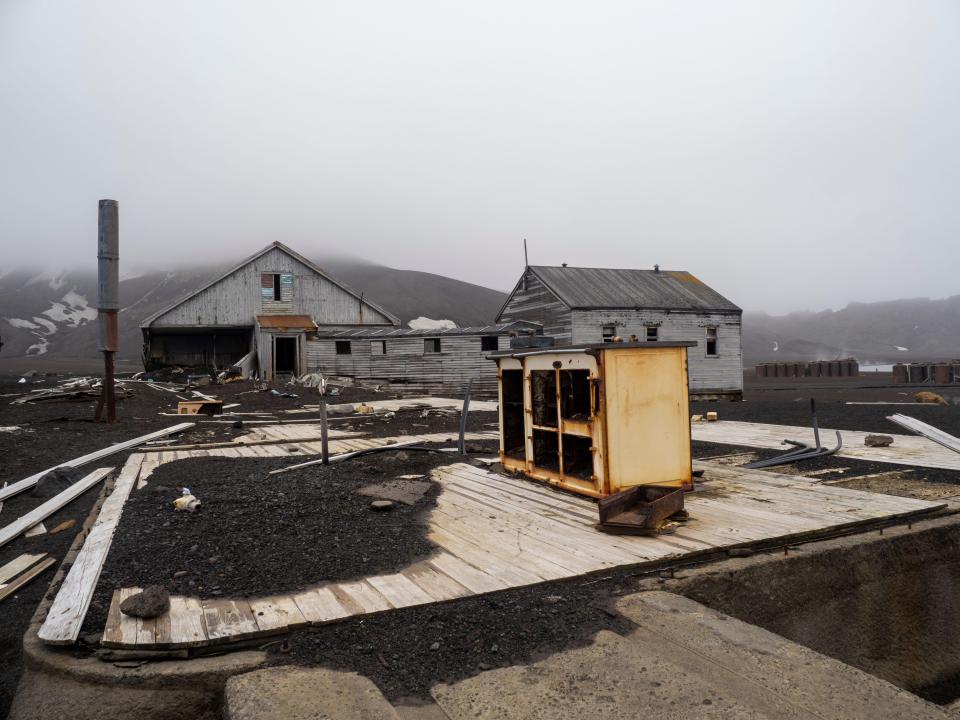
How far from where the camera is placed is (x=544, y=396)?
7539 mm

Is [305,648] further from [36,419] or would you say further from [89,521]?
[36,419]

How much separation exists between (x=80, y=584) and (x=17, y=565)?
1511 millimetres

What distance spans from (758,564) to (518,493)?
2.74 metres

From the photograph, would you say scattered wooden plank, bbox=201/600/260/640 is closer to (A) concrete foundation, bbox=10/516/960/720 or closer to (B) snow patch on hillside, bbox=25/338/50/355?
(A) concrete foundation, bbox=10/516/960/720

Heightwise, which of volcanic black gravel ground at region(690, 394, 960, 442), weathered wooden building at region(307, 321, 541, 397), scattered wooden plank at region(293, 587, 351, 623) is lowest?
volcanic black gravel ground at region(690, 394, 960, 442)

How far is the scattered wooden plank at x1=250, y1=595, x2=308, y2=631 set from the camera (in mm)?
3303

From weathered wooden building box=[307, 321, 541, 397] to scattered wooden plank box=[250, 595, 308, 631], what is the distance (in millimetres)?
22994

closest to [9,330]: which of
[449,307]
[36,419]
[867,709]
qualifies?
[449,307]

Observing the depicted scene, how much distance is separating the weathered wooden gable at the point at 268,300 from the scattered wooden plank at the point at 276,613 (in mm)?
29405

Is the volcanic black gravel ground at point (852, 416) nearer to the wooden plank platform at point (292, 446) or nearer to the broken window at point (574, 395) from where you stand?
the broken window at point (574, 395)

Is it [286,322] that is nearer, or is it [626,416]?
[626,416]

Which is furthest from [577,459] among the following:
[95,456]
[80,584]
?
[95,456]

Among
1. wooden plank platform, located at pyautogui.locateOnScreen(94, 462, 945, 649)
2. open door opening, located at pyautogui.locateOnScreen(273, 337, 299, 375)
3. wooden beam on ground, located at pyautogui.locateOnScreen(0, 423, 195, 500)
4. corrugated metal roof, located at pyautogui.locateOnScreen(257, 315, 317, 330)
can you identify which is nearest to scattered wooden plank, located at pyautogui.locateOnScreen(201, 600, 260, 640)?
wooden plank platform, located at pyautogui.locateOnScreen(94, 462, 945, 649)

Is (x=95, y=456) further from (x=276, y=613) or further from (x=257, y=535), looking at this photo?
(x=276, y=613)
